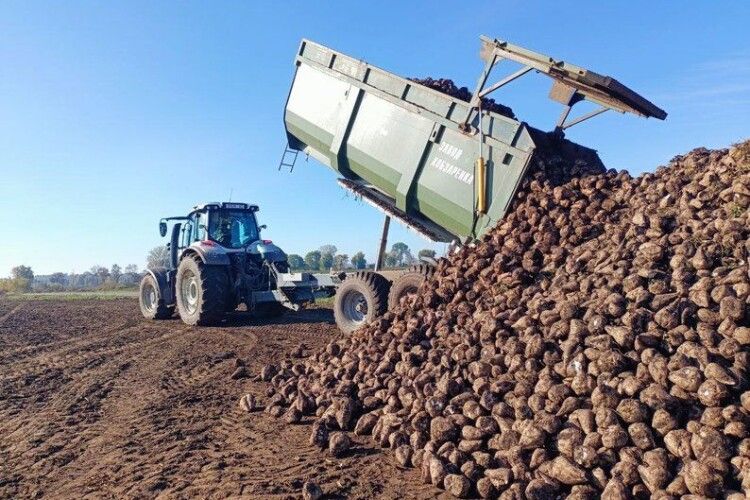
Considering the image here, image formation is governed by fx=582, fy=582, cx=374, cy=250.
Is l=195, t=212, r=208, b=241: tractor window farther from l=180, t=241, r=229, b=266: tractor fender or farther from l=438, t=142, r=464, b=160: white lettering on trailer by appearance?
l=438, t=142, r=464, b=160: white lettering on trailer

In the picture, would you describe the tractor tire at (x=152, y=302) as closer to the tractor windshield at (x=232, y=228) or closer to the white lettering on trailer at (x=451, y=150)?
the tractor windshield at (x=232, y=228)

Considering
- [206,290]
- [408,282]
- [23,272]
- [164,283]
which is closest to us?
[408,282]

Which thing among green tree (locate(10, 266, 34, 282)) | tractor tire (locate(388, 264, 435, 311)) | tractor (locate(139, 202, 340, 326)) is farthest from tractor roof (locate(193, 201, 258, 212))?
green tree (locate(10, 266, 34, 282))

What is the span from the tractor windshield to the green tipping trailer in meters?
3.10

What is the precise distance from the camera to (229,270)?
1107 centimetres

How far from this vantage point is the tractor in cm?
1063

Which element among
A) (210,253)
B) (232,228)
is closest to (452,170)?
(210,253)

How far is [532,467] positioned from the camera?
3561mm

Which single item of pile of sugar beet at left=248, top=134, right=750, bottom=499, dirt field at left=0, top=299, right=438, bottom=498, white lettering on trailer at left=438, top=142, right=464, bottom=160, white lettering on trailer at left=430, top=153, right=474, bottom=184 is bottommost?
dirt field at left=0, top=299, right=438, bottom=498

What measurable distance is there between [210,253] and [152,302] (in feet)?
11.3

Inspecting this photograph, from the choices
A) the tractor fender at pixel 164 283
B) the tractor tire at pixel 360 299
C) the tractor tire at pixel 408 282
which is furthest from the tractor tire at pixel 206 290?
the tractor tire at pixel 408 282

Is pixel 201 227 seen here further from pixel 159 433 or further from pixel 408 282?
pixel 159 433

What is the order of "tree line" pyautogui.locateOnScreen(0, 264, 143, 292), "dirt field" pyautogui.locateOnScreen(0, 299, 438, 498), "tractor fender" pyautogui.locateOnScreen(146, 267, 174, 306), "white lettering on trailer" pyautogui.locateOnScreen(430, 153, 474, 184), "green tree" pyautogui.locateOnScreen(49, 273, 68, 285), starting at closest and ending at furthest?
"dirt field" pyautogui.locateOnScreen(0, 299, 438, 498) < "white lettering on trailer" pyautogui.locateOnScreen(430, 153, 474, 184) < "tractor fender" pyautogui.locateOnScreen(146, 267, 174, 306) < "tree line" pyautogui.locateOnScreen(0, 264, 143, 292) < "green tree" pyautogui.locateOnScreen(49, 273, 68, 285)

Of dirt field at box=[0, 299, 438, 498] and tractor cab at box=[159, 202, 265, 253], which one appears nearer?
dirt field at box=[0, 299, 438, 498]
